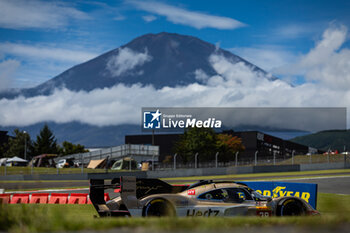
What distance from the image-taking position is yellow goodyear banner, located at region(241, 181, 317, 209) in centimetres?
1529

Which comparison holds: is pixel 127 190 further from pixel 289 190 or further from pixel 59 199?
pixel 59 199

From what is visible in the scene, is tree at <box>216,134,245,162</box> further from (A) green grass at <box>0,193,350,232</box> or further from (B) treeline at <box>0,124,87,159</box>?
(A) green grass at <box>0,193,350,232</box>

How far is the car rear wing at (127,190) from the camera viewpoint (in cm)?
1177

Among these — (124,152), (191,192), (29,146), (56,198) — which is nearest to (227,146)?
(124,152)

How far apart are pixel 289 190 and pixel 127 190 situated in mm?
6752

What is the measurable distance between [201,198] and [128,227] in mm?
6235

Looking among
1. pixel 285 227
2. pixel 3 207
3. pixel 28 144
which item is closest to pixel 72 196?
pixel 3 207

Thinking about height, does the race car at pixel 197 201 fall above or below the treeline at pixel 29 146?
below

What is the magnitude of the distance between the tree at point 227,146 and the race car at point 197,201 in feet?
220

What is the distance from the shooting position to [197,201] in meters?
12.1

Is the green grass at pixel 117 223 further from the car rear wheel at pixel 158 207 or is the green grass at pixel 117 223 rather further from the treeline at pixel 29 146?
the treeline at pixel 29 146

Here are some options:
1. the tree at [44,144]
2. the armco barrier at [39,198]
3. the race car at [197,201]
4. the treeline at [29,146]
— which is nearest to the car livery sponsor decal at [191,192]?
the race car at [197,201]

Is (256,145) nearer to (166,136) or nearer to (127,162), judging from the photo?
(166,136)

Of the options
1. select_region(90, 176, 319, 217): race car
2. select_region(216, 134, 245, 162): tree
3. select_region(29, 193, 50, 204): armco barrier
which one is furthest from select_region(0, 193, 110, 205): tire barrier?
select_region(216, 134, 245, 162): tree
